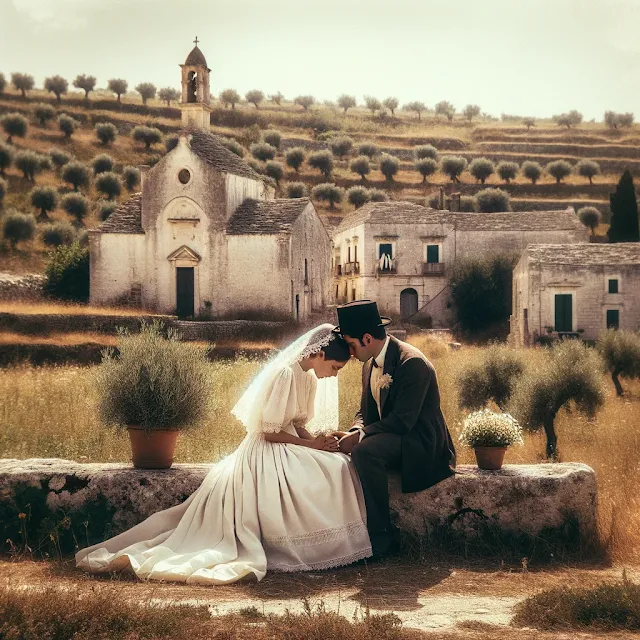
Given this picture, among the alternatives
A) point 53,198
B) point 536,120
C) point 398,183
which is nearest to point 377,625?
point 53,198

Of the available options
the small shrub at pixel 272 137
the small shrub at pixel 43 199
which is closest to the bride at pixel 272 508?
the small shrub at pixel 43 199

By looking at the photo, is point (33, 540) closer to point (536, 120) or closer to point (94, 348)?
point (94, 348)

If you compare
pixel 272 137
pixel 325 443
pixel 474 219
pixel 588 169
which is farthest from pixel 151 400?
pixel 272 137

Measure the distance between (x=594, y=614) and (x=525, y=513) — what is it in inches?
69.0

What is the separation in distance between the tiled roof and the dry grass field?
60.0ft

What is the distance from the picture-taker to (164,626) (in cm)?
407

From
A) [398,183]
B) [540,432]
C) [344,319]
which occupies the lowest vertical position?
[540,432]

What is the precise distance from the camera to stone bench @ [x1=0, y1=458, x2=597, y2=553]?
6.17 m

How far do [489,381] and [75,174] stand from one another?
1531 inches

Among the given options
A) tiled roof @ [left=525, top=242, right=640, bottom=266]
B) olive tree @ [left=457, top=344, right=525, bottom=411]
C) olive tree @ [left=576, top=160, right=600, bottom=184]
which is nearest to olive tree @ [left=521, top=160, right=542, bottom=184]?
olive tree @ [left=576, top=160, right=600, bottom=184]

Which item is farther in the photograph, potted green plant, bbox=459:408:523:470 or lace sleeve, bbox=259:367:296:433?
potted green plant, bbox=459:408:523:470

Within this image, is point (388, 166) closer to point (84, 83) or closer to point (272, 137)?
point (272, 137)

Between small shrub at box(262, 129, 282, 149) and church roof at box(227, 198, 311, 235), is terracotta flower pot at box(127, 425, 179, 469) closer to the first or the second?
church roof at box(227, 198, 311, 235)

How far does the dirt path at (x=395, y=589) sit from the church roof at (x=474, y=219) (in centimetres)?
3749
